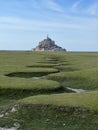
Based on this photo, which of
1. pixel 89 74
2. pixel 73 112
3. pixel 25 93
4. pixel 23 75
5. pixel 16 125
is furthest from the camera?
pixel 23 75

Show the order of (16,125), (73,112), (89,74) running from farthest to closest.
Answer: (89,74)
(73,112)
(16,125)

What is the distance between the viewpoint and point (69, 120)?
2606 centimetres

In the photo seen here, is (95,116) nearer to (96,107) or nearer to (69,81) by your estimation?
(96,107)

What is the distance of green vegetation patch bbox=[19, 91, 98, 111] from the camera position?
92.3 ft

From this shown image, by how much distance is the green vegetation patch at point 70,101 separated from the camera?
28125mm

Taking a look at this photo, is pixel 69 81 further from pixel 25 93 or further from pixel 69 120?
pixel 69 120

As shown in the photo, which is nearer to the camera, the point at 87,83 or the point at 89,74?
the point at 87,83

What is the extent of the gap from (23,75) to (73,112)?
1206 inches

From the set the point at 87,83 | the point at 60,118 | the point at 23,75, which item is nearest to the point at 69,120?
the point at 60,118

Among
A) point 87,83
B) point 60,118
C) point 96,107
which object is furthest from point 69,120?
point 87,83

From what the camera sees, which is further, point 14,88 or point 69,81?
point 69,81

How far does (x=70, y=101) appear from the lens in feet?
95.4

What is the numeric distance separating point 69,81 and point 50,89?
40.2 feet

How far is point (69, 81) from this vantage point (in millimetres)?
51500
